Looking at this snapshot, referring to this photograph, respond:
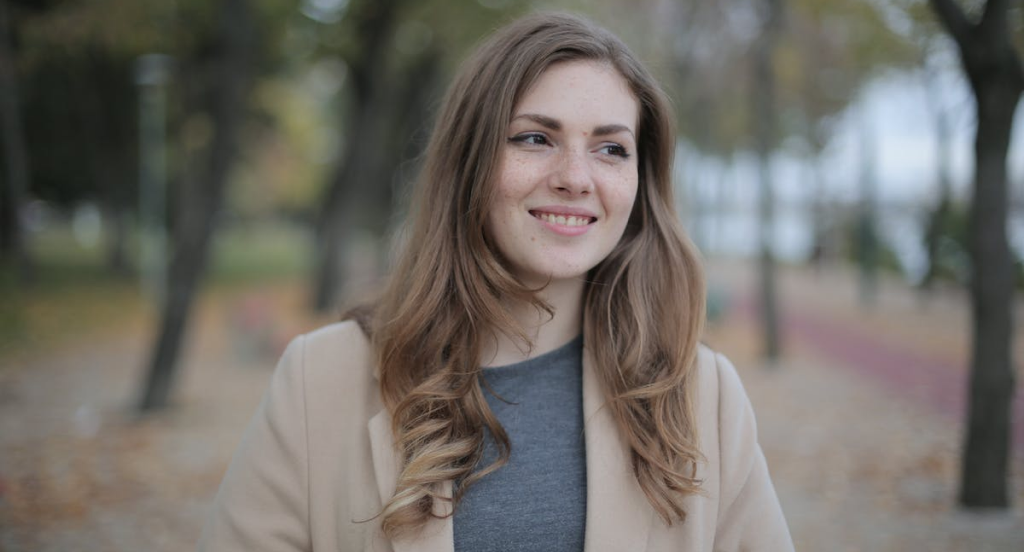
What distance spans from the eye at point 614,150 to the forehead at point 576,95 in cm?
6

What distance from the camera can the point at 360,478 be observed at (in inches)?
73.2

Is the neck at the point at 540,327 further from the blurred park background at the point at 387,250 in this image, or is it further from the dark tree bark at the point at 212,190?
the dark tree bark at the point at 212,190

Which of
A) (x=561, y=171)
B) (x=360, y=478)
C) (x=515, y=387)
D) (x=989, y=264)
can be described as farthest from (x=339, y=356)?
(x=989, y=264)

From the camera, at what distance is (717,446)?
2.00m

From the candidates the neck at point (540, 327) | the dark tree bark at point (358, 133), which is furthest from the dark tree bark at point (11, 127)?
the neck at point (540, 327)

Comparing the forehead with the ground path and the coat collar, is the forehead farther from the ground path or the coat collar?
the ground path

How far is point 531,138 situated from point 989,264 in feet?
15.4

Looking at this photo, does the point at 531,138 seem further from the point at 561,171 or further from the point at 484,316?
the point at 484,316

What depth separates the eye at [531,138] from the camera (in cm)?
188

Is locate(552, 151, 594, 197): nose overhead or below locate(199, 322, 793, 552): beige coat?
overhead

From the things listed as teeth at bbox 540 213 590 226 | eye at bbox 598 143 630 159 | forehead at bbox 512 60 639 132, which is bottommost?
teeth at bbox 540 213 590 226

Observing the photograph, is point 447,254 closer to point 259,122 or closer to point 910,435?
point 910,435

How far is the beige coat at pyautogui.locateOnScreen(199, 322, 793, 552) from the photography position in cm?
185

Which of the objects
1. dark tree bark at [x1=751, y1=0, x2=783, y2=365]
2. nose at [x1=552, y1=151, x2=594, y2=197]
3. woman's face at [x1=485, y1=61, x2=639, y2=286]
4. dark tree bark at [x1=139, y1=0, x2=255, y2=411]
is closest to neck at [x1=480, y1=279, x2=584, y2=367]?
woman's face at [x1=485, y1=61, x2=639, y2=286]
